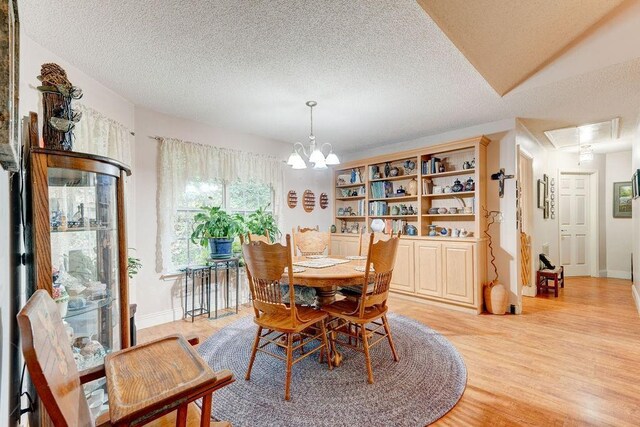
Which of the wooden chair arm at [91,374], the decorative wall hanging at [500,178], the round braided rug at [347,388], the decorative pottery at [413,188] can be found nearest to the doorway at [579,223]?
the decorative wall hanging at [500,178]

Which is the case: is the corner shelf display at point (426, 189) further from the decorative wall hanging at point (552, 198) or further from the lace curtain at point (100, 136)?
the lace curtain at point (100, 136)

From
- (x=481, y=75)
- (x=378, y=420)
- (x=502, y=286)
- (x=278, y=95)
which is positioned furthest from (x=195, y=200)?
(x=502, y=286)

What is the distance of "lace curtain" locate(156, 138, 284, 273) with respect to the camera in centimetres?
342

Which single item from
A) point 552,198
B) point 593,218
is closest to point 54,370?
point 552,198

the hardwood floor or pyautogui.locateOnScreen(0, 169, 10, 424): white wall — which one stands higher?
pyautogui.locateOnScreen(0, 169, 10, 424): white wall

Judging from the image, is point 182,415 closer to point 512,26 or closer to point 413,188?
point 512,26

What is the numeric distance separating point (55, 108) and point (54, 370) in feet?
3.96

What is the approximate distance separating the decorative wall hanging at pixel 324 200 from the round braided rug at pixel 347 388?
9.98 ft

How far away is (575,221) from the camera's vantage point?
19.3ft

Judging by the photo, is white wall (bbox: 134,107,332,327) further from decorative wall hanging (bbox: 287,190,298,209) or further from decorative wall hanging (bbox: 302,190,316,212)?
decorative wall hanging (bbox: 302,190,316,212)

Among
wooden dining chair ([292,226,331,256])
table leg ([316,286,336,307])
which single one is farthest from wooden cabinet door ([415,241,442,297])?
A: table leg ([316,286,336,307])

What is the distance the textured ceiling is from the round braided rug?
7.91ft

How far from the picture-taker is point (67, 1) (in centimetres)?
164

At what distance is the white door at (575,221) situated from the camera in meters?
5.85
